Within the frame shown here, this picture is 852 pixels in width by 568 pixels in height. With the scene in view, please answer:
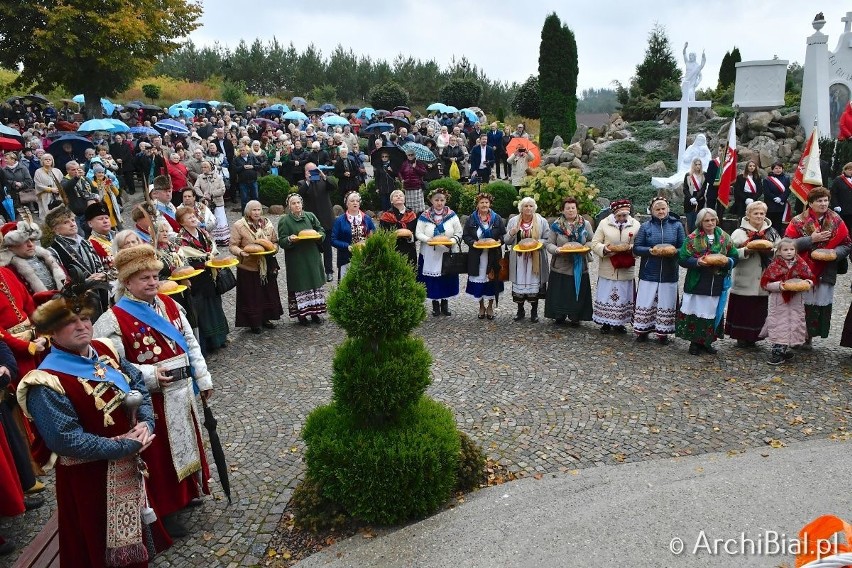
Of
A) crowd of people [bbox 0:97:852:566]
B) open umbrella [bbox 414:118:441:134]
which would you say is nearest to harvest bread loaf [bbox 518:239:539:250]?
crowd of people [bbox 0:97:852:566]

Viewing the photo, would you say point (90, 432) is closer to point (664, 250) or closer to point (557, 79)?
point (664, 250)

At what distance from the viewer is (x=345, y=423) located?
4.64 m

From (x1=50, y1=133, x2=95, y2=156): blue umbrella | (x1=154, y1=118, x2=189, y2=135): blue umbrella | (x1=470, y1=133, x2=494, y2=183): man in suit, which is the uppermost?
(x1=154, y1=118, x2=189, y2=135): blue umbrella

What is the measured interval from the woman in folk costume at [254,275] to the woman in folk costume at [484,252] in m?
2.85

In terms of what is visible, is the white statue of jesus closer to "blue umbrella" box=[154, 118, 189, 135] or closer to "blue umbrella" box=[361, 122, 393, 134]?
"blue umbrella" box=[361, 122, 393, 134]

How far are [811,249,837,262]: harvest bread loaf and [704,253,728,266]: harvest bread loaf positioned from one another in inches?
39.5

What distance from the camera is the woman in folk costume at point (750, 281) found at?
7.59m

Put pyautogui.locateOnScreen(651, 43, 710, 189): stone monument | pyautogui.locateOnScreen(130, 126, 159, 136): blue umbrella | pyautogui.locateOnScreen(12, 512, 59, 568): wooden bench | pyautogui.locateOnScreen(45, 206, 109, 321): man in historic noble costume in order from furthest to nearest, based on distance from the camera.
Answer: pyautogui.locateOnScreen(130, 126, 159, 136): blue umbrella < pyautogui.locateOnScreen(651, 43, 710, 189): stone monument < pyautogui.locateOnScreen(45, 206, 109, 321): man in historic noble costume < pyautogui.locateOnScreen(12, 512, 59, 568): wooden bench

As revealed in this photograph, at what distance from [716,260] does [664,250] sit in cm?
65

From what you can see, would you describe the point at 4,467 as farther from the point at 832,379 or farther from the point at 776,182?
the point at 776,182

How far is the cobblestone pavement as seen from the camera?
199 inches

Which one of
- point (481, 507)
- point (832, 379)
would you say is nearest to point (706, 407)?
point (832, 379)

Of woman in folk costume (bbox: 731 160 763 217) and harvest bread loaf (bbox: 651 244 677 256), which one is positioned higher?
woman in folk costume (bbox: 731 160 763 217)

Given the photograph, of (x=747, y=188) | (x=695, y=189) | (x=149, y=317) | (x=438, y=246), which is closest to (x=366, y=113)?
(x=695, y=189)
